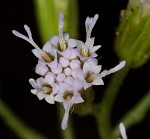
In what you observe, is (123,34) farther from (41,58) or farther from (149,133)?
(149,133)

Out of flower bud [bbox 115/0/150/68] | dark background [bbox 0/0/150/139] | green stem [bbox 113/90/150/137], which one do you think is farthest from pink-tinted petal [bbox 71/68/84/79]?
dark background [bbox 0/0/150/139]

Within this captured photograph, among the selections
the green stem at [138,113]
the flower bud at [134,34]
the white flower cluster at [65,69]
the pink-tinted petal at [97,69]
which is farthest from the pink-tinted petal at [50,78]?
the green stem at [138,113]

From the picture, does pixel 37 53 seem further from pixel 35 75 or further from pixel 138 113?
pixel 35 75

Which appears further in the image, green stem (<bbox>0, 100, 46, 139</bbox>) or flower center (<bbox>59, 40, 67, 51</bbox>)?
green stem (<bbox>0, 100, 46, 139</bbox>)

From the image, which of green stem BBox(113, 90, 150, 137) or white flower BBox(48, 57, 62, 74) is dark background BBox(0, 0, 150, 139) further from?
white flower BBox(48, 57, 62, 74)

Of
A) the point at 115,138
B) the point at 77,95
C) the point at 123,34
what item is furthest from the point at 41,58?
the point at 115,138

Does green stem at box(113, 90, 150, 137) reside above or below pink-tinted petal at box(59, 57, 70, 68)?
above
